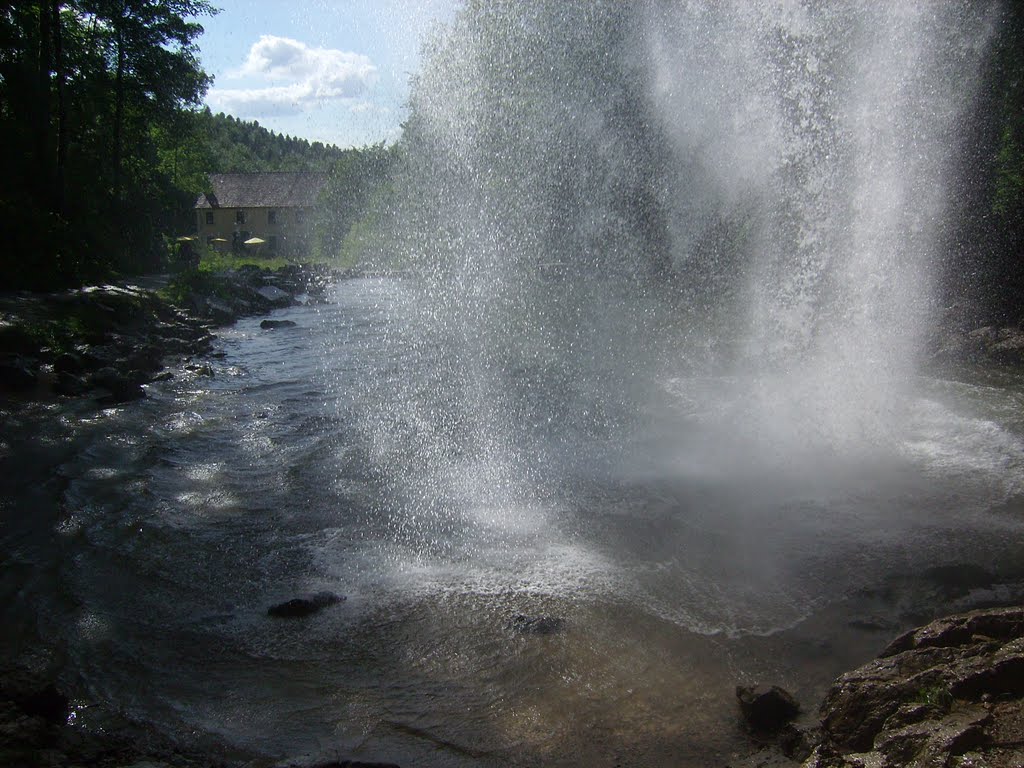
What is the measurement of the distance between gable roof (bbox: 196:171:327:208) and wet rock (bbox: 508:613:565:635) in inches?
2623

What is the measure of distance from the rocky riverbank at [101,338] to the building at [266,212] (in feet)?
154

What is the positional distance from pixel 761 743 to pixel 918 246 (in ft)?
46.3

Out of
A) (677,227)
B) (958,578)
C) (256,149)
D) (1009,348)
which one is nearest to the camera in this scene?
(958,578)

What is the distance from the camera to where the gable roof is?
67438 millimetres

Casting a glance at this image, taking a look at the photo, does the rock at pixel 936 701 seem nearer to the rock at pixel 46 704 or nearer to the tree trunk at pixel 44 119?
the rock at pixel 46 704

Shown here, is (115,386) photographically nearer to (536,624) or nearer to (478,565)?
(478,565)

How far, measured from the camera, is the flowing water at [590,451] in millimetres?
4297

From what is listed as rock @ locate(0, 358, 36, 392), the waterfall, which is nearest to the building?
the waterfall

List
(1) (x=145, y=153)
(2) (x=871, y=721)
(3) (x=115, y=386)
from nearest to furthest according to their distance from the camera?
(2) (x=871, y=721), (3) (x=115, y=386), (1) (x=145, y=153)

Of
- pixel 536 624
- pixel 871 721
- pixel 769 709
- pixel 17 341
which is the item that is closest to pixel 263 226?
pixel 17 341

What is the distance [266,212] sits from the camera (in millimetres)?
67312

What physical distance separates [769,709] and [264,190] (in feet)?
240

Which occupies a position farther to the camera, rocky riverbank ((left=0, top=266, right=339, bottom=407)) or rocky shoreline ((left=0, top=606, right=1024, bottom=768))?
rocky riverbank ((left=0, top=266, right=339, bottom=407))

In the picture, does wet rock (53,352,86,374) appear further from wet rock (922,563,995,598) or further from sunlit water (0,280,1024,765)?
wet rock (922,563,995,598)
